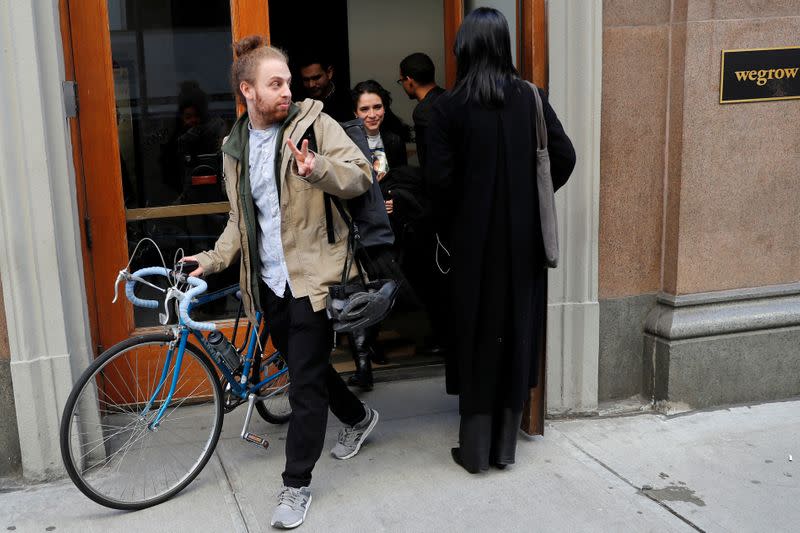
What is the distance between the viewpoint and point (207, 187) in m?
4.63

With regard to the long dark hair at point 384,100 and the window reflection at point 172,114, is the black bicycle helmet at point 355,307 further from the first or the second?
the long dark hair at point 384,100

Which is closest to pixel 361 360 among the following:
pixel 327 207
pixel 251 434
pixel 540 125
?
pixel 251 434

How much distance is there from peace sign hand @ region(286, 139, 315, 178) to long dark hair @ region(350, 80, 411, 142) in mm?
1803

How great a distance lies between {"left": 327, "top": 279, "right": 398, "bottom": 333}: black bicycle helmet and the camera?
3461mm

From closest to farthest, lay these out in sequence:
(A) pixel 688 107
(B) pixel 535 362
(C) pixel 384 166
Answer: (B) pixel 535 362 → (A) pixel 688 107 → (C) pixel 384 166

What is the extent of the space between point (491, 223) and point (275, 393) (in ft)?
4.30

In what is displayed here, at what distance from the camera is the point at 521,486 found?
3.82m

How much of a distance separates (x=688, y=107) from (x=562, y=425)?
1708 mm

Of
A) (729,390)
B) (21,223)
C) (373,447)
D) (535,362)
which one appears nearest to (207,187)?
(21,223)

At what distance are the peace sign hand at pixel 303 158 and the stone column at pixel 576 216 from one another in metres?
1.59

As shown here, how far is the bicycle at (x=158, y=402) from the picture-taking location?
3535mm

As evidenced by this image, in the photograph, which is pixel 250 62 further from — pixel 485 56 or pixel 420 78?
pixel 420 78

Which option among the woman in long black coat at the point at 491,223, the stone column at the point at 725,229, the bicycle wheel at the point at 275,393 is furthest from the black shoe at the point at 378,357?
the stone column at the point at 725,229

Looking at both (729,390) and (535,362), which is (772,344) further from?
(535,362)
